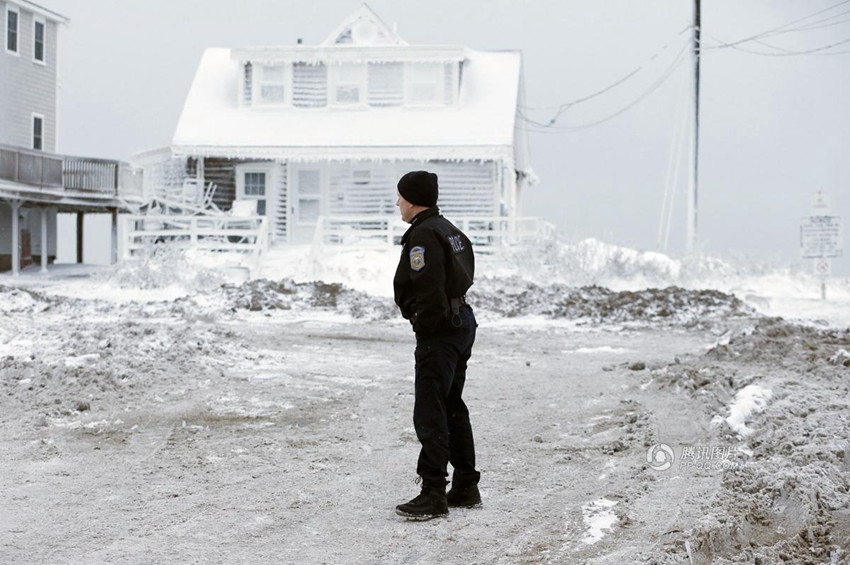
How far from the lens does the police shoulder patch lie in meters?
5.68

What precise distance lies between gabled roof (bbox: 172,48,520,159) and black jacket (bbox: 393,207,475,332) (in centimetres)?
2519

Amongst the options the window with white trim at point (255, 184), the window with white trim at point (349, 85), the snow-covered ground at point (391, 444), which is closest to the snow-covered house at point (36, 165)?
the window with white trim at point (255, 184)

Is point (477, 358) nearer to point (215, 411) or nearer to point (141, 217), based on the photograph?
point (215, 411)

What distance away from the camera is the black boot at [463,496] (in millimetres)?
6020

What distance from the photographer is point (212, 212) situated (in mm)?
30734

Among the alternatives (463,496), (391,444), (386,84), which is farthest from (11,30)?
(463,496)

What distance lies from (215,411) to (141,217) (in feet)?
65.2

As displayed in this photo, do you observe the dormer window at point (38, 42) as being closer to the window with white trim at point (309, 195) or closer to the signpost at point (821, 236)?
the window with white trim at point (309, 195)

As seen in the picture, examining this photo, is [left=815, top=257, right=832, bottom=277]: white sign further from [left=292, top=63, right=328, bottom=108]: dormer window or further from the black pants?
the black pants

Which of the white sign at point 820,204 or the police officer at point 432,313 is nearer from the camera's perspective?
the police officer at point 432,313

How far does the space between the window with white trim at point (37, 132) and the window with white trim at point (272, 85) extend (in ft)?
26.2

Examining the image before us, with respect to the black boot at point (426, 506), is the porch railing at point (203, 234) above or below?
above

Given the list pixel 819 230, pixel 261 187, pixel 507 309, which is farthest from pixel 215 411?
pixel 261 187

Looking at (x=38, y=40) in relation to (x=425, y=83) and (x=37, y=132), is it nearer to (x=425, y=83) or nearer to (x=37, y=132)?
(x=37, y=132)
